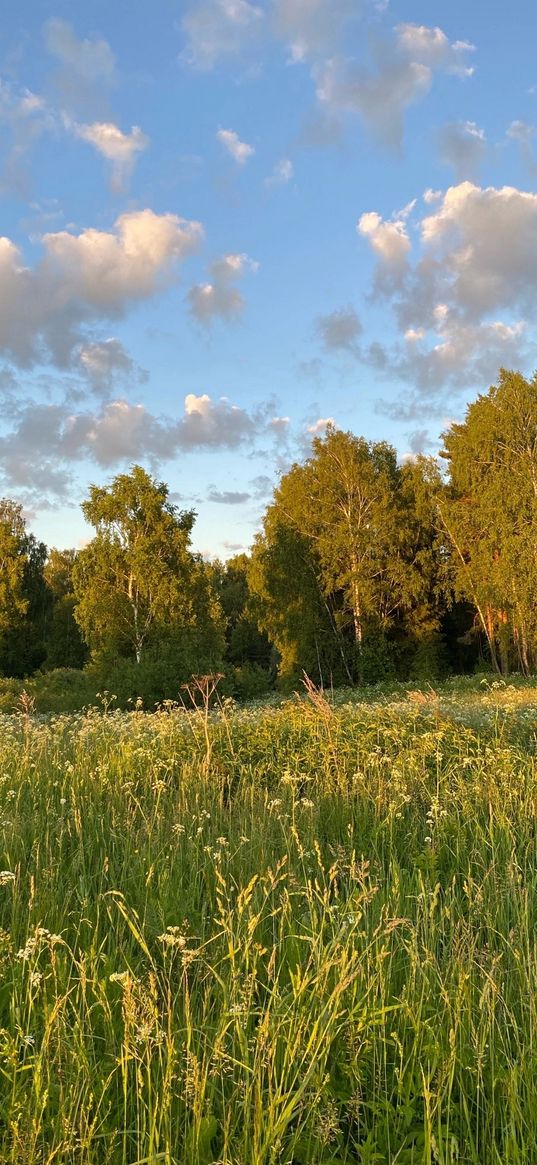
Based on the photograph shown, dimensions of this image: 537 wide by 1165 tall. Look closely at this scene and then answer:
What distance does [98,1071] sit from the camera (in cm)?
230

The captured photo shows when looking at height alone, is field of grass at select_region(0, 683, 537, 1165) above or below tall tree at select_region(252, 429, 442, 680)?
below

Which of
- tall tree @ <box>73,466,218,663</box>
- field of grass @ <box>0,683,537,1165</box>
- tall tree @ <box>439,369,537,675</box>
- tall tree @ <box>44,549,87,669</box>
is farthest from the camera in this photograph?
tall tree @ <box>44,549,87,669</box>

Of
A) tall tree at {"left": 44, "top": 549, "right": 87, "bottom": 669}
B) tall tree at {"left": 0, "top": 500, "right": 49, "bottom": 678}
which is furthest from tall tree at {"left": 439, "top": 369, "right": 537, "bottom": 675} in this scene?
tall tree at {"left": 0, "top": 500, "right": 49, "bottom": 678}

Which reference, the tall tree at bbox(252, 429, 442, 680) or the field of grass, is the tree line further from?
the field of grass

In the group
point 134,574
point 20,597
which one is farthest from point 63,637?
point 134,574

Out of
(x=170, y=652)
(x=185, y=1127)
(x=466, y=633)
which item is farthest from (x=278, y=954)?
(x=466, y=633)

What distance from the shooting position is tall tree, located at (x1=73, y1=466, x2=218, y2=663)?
111 feet

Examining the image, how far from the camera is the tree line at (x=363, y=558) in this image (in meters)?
32.4

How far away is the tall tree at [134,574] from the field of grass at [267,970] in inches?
1067

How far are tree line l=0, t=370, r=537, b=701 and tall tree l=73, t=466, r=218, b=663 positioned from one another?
0.07m

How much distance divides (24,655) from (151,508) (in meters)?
22.8

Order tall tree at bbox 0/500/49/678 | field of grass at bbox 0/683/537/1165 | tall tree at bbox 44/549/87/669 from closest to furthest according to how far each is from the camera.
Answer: field of grass at bbox 0/683/537/1165 < tall tree at bbox 0/500/49/678 < tall tree at bbox 44/549/87/669

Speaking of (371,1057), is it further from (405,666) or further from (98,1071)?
(405,666)

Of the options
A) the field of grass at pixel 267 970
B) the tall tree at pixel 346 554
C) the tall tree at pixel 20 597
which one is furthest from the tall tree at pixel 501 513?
the tall tree at pixel 20 597
